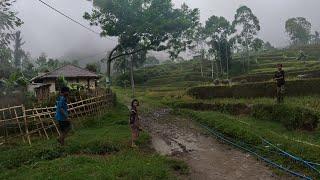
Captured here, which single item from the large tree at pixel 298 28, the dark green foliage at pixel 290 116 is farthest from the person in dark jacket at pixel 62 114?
the large tree at pixel 298 28

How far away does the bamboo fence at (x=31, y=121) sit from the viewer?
717 inches

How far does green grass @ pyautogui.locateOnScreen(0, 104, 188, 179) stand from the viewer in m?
12.0

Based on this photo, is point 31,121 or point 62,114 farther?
point 31,121

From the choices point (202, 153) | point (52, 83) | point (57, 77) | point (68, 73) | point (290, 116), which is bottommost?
point (202, 153)

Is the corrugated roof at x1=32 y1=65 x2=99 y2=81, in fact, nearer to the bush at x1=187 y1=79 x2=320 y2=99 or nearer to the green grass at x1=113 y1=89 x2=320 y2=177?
the bush at x1=187 y1=79 x2=320 y2=99

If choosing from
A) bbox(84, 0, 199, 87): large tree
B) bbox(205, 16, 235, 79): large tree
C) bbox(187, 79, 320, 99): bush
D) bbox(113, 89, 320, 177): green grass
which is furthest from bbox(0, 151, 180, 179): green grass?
bbox(205, 16, 235, 79): large tree

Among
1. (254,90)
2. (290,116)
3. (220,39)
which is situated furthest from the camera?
(220,39)

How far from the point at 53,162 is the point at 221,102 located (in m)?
19.3

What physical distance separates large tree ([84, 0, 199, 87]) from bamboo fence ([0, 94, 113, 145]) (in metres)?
15.3

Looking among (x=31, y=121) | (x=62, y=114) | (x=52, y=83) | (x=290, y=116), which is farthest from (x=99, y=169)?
(x=52, y=83)

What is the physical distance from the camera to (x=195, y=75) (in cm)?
7794

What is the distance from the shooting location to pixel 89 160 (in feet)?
45.4

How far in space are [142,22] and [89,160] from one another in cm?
2636

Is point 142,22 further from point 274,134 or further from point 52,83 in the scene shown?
point 274,134
